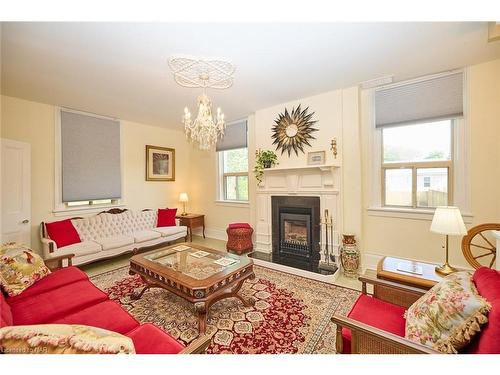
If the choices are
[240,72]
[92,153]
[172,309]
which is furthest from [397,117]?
[92,153]

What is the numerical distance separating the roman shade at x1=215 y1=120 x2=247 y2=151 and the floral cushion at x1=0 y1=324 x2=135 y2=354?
4071 millimetres

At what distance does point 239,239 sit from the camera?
388cm

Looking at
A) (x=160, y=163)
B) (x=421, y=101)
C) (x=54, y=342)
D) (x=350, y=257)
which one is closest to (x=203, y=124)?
(x=54, y=342)

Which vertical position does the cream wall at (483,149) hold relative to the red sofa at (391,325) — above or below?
above

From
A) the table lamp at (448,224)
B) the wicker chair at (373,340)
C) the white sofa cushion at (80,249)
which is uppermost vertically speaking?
the table lamp at (448,224)

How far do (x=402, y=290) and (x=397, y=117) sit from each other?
96.9 inches

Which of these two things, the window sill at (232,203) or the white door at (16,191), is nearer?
the white door at (16,191)

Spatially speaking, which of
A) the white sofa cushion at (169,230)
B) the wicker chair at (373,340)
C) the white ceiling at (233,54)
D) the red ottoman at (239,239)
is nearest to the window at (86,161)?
the white ceiling at (233,54)

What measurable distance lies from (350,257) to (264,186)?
188 centimetres

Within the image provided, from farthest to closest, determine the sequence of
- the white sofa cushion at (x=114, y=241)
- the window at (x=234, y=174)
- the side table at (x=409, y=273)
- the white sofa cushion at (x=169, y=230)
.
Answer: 1. the window at (x=234, y=174)
2. the white sofa cushion at (x=169, y=230)
3. the white sofa cushion at (x=114, y=241)
4. the side table at (x=409, y=273)

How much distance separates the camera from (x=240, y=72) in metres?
2.61

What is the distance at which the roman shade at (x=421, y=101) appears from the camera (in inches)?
103

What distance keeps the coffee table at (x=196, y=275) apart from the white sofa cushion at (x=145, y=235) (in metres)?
1.31

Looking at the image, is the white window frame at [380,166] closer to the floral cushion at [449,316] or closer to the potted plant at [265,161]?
the potted plant at [265,161]
